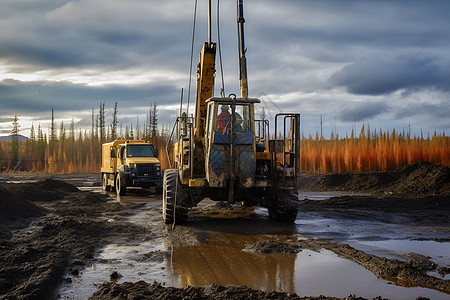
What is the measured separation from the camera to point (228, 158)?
37.3 feet

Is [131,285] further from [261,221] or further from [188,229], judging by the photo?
[261,221]

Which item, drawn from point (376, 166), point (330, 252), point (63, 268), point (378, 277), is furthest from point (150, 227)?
point (376, 166)

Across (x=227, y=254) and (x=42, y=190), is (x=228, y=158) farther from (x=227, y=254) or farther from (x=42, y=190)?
(x=42, y=190)

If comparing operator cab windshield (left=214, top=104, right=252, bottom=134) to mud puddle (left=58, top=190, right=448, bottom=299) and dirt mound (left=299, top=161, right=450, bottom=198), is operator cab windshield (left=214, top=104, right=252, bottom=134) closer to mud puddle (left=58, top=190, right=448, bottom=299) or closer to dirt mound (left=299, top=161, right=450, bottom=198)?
mud puddle (left=58, top=190, right=448, bottom=299)

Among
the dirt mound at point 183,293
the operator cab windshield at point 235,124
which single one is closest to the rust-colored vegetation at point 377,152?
the operator cab windshield at point 235,124

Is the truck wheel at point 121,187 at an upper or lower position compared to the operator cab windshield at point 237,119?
lower

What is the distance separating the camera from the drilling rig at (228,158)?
1134 centimetres

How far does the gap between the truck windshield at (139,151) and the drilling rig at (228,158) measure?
10.1m

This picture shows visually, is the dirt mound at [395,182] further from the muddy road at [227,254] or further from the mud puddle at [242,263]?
the mud puddle at [242,263]

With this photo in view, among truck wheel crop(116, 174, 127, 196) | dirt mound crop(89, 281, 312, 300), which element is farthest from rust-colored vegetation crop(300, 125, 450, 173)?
dirt mound crop(89, 281, 312, 300)

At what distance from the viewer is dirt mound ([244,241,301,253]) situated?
28.9ft

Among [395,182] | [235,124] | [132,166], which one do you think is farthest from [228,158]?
[395,182]

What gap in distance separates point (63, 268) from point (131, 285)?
6.43ft

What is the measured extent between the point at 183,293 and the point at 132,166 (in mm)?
16761
